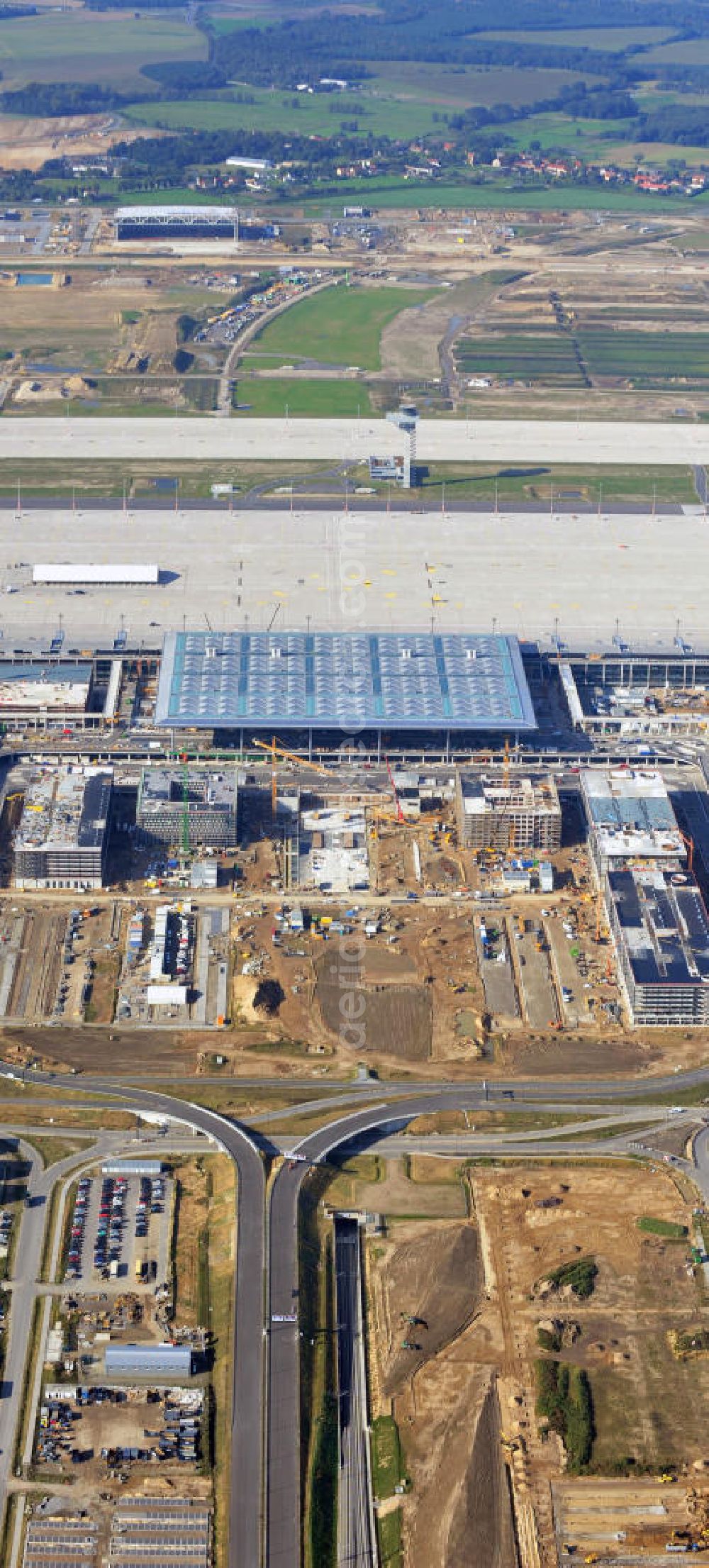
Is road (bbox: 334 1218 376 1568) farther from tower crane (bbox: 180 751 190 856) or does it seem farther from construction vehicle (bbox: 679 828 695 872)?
construction vehicle (bbox: 679 828 695 872)

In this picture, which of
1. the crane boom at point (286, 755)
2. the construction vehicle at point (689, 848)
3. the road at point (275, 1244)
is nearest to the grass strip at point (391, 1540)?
the road at point (275, 1244)

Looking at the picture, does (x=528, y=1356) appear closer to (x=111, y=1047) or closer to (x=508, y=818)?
(x=111, y=1047)

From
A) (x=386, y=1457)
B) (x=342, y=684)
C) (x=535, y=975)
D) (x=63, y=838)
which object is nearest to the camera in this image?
(x=386, y=1457)

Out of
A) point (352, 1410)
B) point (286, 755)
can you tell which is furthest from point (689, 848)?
point (352, 1410)

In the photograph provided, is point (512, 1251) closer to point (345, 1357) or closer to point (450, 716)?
point (345, 1357)

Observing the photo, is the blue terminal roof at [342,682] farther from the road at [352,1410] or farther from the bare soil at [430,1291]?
the bare soil at [430,1291]

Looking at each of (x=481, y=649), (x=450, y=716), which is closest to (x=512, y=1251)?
(x=450, y=716)

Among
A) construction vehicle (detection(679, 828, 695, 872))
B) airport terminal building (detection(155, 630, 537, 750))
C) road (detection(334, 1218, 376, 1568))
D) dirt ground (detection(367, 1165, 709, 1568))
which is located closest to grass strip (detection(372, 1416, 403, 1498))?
road (detection(334, 1218, 376, 1568))
